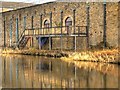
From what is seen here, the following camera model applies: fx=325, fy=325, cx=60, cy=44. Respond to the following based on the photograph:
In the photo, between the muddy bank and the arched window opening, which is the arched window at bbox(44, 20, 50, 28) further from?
the muddy bank

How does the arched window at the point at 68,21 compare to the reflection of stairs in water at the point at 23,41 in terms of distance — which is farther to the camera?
the reflection of stairs in water at the point at 23,41

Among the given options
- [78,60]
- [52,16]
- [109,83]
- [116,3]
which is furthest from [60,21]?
[109,83]

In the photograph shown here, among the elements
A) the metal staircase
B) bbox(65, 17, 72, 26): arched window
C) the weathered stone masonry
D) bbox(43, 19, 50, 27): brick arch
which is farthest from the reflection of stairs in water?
bbox(65, 17, 72, 26): arched window

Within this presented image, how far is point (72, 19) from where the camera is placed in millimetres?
33531

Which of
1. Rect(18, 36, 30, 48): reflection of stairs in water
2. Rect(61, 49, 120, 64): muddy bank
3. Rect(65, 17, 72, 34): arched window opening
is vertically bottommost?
Rect(61, 49, 120, 64): muddy bank

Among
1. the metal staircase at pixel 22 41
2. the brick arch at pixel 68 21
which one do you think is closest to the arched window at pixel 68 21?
the brick arch at pixel 68 21

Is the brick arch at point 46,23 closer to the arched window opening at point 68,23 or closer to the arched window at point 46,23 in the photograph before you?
the arched window at point 46,23

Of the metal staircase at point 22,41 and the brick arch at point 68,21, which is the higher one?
→ the brick arch at point 68,21

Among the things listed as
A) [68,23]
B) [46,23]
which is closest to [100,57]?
[68,23]

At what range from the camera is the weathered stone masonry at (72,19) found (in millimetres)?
29188

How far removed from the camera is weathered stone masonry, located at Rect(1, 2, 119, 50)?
2919cm

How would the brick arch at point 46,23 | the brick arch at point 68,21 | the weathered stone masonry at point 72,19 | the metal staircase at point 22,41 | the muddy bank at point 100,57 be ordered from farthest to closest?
the metal staircase at point 22,41
the brick arch at point 46,23
the brick arch at point 68,21
the weathered stone masonry at point 72,19
the muddy bank at point 100,57

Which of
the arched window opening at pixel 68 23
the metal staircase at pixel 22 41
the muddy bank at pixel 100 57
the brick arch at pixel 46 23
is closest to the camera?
the muddy bank at pixel 100 57

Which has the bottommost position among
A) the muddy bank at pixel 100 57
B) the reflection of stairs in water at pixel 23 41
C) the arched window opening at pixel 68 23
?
the muddy bank at pixel 100 57
